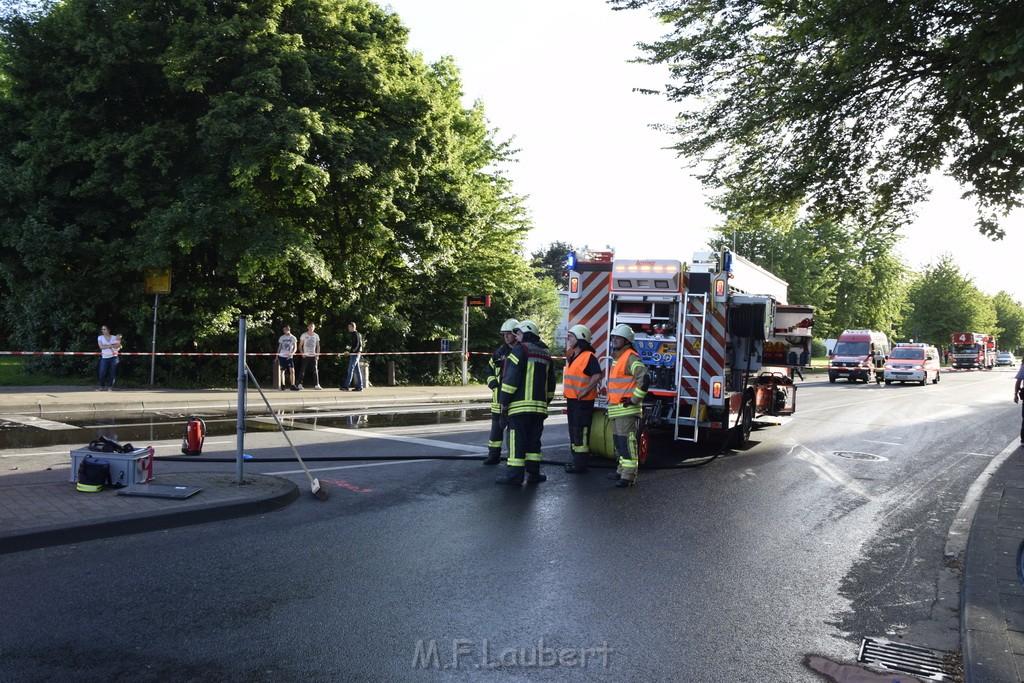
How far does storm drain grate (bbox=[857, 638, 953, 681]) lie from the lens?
4.26 m

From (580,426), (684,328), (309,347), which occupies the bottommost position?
(580,426)

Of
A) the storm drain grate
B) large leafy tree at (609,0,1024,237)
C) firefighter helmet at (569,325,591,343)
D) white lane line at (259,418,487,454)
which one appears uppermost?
large leafy tree at (609,0,1024,237)

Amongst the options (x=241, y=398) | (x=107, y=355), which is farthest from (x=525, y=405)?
(x=107, y=355)

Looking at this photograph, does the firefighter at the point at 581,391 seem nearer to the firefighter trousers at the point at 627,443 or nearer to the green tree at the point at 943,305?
the firefighter trousers at the point at 627,443

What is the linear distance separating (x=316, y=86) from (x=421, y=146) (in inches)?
121

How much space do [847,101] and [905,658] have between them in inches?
365

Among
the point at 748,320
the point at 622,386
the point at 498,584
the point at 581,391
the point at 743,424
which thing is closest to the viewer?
the point at 498,584

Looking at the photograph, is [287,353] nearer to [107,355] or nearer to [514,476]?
[107,355]

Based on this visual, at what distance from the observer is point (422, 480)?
342 inches

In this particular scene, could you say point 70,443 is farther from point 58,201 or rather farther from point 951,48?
point 951,48

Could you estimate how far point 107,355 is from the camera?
1744 centimetres

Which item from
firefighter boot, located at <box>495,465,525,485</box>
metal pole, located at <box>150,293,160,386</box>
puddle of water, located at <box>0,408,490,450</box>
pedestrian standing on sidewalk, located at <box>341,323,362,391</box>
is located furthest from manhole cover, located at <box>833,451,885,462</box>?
metal pole, located at <box>150,293,160,386</box>

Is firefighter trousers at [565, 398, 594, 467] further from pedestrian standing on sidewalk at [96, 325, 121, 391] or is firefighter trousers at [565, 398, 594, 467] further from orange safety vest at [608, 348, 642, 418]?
pedestrian standing on sidewalk at [96, 325, 121, 391]

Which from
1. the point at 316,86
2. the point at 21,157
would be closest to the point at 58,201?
the point at 21,157
